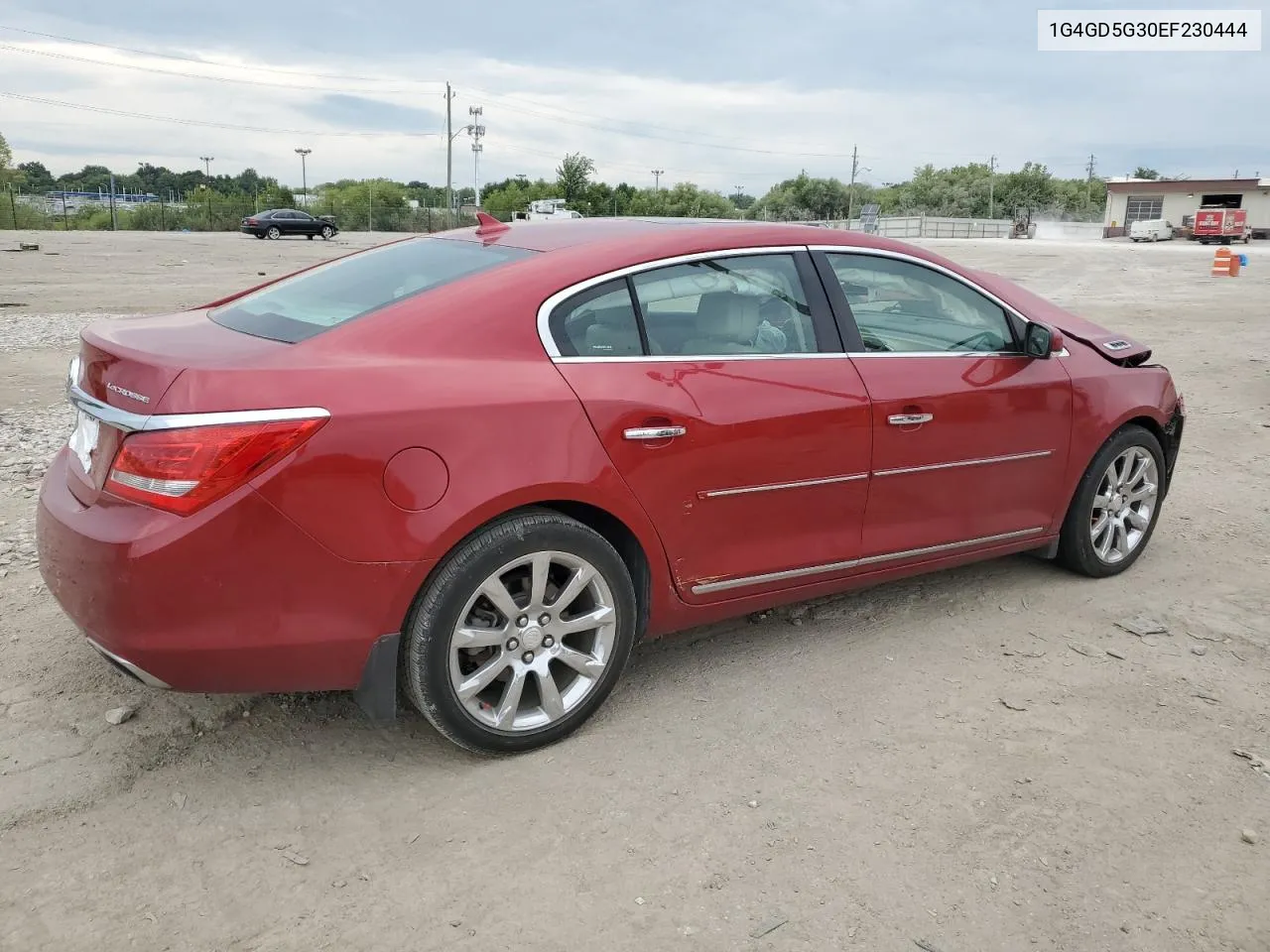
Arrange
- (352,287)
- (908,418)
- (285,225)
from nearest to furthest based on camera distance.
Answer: (352,287)
(908,418)
(285,225)

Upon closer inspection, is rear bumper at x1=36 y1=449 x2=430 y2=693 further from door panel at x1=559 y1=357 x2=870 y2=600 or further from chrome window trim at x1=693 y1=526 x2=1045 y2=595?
chrome window trim at x1=693 y1=526 x2=1045 y2=595

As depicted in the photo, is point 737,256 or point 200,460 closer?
point 200,460

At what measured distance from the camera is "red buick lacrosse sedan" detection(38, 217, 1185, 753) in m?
2.76

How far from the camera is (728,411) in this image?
11.4 ft

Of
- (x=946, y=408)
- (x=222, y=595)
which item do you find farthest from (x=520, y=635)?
(x=946, y=408)

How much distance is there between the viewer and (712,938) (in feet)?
8.16

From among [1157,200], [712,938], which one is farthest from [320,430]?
[1157,200]

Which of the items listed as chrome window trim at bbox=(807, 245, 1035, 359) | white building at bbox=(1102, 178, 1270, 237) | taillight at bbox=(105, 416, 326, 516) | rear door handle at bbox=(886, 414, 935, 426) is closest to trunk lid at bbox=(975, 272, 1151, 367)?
chrome window trim at bbox=(807, 245, 1035, 359)

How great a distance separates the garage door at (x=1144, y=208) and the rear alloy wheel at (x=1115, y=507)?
77.0m

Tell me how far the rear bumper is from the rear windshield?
2.16ft

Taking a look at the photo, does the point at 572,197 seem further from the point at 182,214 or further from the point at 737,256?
the point at 737,256

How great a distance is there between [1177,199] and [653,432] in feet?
261

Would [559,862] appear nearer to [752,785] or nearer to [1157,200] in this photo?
[752,785]

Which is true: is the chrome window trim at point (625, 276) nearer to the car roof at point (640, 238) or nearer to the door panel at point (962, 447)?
the car roof at point (640, 238)
